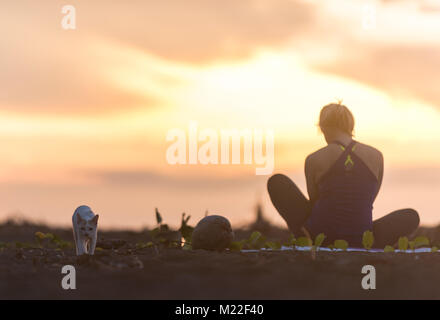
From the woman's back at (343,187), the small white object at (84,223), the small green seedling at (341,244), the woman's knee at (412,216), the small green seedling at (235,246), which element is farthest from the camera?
the woman's knee at (412,216)

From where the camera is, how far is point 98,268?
533 cm

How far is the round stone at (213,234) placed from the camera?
6.61 meters

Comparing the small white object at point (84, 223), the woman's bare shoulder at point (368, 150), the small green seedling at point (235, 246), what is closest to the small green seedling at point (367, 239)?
the woman's bare shoulder at point (368, 150)

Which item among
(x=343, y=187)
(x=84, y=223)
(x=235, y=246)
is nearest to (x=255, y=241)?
(x=235, y=246)

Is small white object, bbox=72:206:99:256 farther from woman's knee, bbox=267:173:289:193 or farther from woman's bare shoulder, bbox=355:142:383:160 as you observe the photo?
woman's bare shoulder, bbox=355:142:383:160

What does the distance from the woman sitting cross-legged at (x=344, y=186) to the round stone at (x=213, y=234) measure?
1004mm

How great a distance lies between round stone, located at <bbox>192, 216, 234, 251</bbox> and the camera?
661 cm

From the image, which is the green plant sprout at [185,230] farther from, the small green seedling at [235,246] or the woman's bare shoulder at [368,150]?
the woman's bare shoulder at [368,150]

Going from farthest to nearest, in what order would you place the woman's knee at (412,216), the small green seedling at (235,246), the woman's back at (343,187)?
the woman's knee at (412,216) → the woman's back at (343,187) → the small green seedling at (235,246)
